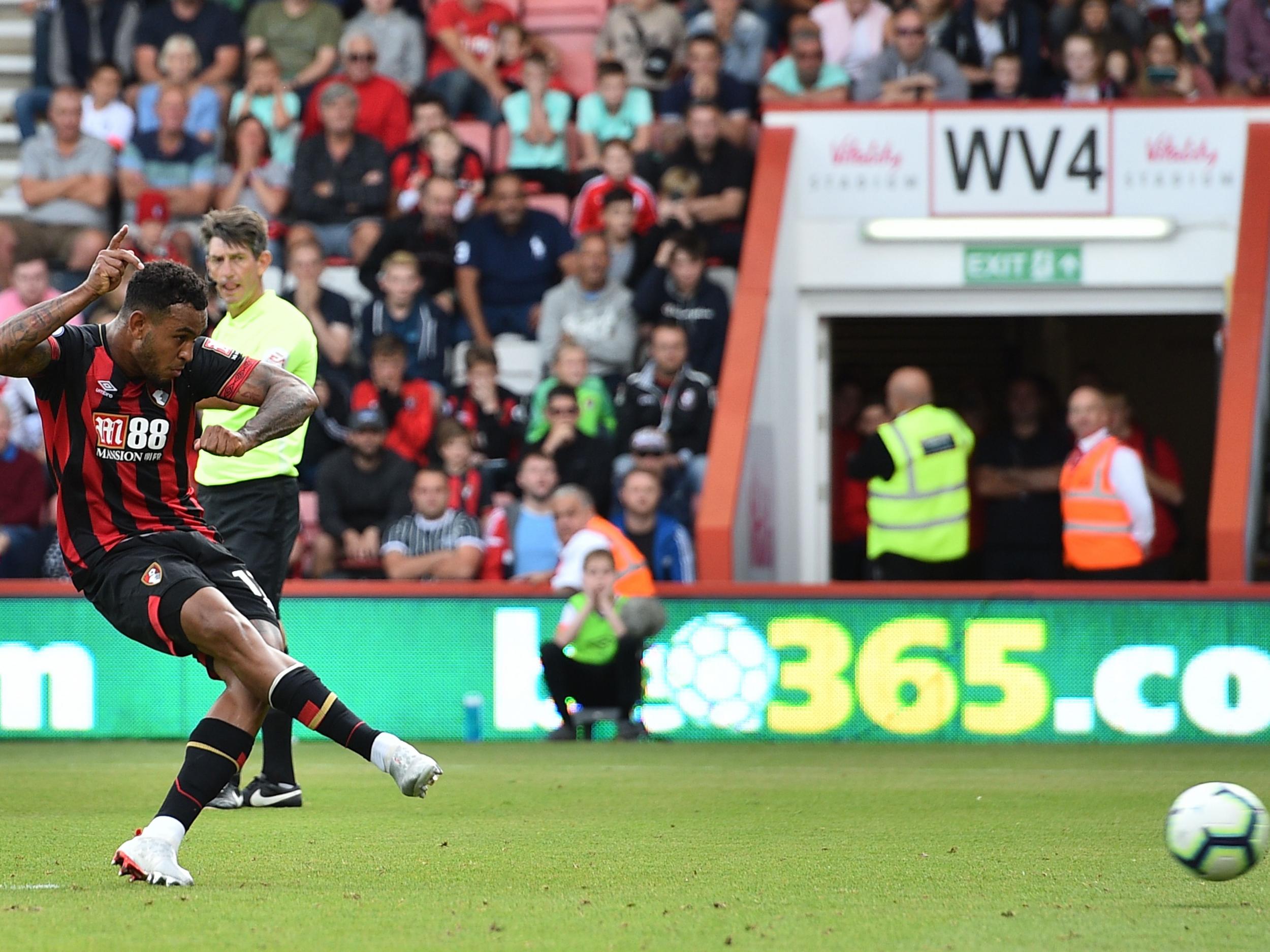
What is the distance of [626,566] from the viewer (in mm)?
12359

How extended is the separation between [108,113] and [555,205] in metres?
3.84

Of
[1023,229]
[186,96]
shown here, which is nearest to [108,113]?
[186,96]

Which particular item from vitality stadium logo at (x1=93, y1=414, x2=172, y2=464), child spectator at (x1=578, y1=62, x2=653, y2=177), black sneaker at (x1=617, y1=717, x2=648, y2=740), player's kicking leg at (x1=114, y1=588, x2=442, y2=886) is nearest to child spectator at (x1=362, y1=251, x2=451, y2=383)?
child spectator at (x1=578, y1=62, x2=653, y2=177)

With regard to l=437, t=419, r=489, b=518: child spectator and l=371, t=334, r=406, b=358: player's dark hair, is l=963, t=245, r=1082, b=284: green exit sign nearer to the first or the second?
l=437, t=419, r=489, b=518: child spectator

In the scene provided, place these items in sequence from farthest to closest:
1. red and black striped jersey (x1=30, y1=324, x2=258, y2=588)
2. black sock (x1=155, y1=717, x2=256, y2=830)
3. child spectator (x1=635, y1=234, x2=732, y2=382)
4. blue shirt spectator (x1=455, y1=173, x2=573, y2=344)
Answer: blue shirt spectator (x1=455, y1=173, x2=573, y2=344) < child spectator (x1=635, y1=234, x2=732, y2=382) < red and black striped jersey (x1=30, y1=324, x2=258, y2=588) < black sock (x1=155, y1=717, x2=256, y2=830)

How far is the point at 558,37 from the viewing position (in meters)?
18.1

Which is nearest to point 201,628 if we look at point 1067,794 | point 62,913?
point 62,913

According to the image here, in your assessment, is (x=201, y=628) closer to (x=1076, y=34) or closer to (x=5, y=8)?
(x=1076, y=34)

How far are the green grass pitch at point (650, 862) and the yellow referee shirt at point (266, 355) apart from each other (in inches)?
51.1

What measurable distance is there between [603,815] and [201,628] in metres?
2.52

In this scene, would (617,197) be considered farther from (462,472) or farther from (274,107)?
(274,107)

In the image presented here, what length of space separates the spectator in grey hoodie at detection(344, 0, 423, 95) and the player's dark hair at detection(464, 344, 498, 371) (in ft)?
11.5

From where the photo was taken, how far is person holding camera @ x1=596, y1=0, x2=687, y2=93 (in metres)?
16.5

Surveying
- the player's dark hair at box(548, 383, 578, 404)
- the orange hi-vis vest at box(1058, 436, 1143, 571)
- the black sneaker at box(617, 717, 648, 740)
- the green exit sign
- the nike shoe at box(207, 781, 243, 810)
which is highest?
the green exit sign
